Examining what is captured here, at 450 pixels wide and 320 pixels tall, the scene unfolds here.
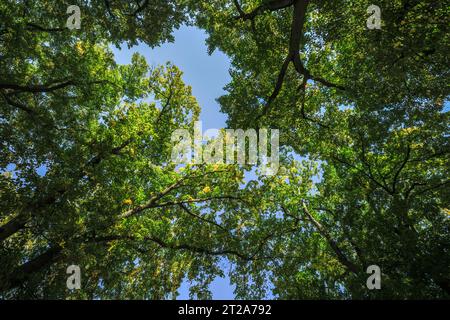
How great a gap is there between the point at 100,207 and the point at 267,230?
28.3 feet

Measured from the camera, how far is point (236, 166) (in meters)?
13.9

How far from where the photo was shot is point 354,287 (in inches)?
352

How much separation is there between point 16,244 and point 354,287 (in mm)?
11169

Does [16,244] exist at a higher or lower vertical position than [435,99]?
lower

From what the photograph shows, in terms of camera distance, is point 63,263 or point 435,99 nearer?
point 435,99

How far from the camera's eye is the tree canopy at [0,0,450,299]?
9.12 m

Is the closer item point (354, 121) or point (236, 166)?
point (354, 121)

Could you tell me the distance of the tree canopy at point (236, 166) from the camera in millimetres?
9125
